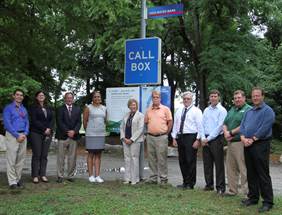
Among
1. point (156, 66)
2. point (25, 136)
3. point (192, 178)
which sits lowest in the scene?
point (192, 178)

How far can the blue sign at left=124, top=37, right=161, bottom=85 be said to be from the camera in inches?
414

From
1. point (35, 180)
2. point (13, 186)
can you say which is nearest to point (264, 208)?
point (13, 186)

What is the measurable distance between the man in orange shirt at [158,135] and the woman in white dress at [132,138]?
20 cm

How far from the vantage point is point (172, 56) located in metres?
27.7

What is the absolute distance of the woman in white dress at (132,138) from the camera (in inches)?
398

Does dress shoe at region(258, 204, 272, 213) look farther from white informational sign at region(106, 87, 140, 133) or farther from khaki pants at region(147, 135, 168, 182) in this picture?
white informational sign at region(106, 87, 140, 133)

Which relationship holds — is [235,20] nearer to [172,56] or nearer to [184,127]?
[172,56]

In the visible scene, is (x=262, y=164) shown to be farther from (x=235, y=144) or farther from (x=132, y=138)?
(x=132, y=138)

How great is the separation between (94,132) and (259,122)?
13.4 feet

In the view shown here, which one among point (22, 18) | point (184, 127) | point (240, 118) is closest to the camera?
point (240, 118)

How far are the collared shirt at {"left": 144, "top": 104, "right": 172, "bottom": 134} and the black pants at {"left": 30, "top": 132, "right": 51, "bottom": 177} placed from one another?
2321 mm

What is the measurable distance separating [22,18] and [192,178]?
5.54 metres

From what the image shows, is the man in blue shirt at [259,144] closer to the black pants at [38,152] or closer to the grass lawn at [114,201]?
the grass lawn at [114,201]

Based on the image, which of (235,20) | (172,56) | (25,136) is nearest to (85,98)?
(172,56)
